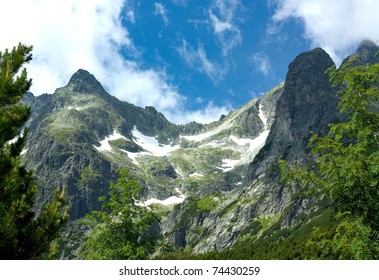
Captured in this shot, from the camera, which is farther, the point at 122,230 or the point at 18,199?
the point at 122,230

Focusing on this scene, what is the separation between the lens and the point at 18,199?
37.4ft

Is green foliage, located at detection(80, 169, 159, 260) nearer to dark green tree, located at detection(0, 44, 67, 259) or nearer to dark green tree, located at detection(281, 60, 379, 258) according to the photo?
dark green tree, located at detection(0, 44, 67, 259)

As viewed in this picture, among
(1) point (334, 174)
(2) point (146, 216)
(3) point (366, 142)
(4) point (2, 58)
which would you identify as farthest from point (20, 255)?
(2) point (146, 216)

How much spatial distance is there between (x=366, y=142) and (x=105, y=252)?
16.8m

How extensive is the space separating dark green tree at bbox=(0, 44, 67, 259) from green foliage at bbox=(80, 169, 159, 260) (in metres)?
10.1

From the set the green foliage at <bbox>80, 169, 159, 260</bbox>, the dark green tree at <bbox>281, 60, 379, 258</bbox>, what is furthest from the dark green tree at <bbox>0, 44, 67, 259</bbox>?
the green foliage at <bbox>80, 169, 159, 260</bbox>

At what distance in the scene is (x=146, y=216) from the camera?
2519 cm

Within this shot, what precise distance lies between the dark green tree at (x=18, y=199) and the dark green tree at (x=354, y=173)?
26.9 feet

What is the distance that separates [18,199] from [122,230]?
45.2 ft

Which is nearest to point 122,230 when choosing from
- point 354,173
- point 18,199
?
point 18,199

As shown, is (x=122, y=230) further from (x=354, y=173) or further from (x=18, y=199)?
(x=354, y=173)

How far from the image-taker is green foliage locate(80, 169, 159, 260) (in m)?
22.9

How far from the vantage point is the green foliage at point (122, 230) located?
2287cm
